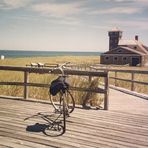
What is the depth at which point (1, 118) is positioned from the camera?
778 cm

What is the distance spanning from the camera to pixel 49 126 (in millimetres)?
7195

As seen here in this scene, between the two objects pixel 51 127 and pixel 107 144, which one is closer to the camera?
pixel 107 144

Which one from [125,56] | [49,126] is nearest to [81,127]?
[49,126]

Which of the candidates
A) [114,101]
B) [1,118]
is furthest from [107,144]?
[114,101]

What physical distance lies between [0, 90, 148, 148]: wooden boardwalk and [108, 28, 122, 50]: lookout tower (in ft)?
253

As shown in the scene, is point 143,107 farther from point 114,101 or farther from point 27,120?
point 27,120

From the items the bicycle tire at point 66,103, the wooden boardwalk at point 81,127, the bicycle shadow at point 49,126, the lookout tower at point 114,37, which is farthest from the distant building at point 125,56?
the bicycle shadow at point 49,126

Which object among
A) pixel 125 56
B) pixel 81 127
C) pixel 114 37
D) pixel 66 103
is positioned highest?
pixel 114 37

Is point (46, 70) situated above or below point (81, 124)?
above

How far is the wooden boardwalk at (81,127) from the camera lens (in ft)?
19.9

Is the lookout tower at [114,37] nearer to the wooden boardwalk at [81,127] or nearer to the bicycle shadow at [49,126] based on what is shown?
the wooden boardwalk at [81,127]

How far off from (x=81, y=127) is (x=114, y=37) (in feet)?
265

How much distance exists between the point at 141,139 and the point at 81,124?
1.54 meters

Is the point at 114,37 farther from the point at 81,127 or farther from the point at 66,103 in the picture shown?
the point at 81,127
